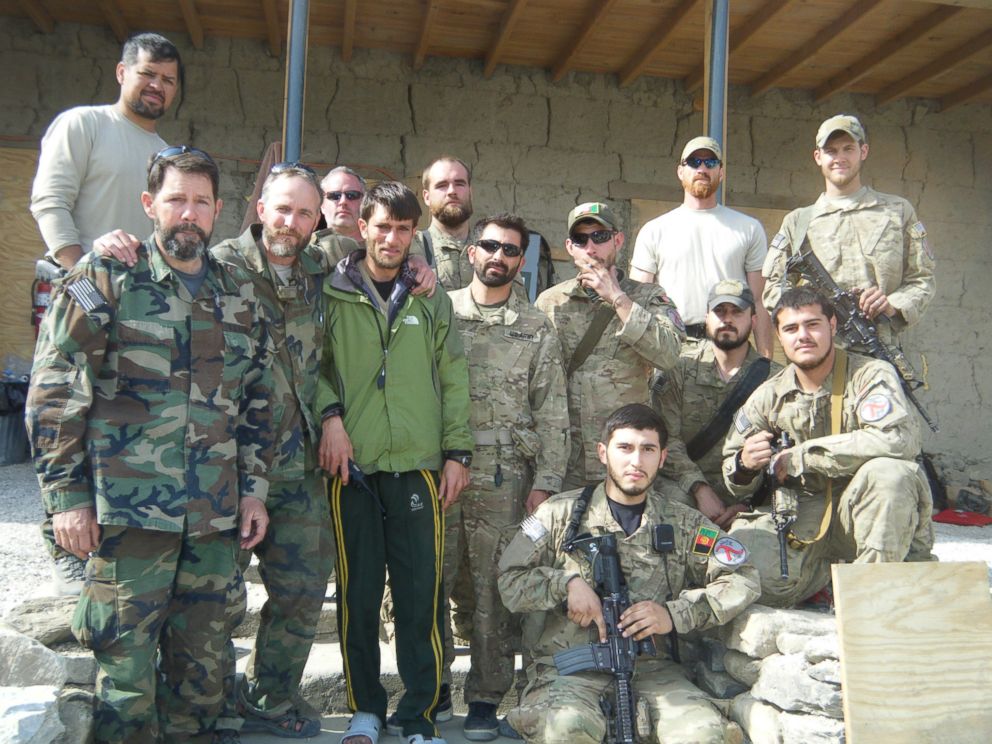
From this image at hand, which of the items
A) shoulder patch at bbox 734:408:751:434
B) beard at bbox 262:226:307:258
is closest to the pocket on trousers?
beard at bbox 262:226:307:258

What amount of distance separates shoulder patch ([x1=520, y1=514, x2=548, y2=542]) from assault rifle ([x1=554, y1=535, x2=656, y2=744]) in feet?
0.33

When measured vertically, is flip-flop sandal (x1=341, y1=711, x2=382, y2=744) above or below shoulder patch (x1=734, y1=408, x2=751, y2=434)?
below

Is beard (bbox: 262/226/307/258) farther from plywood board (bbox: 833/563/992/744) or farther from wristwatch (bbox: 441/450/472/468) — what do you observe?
plywood board (bbox: 833/563/992/744)

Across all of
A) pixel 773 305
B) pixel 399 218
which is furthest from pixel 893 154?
pixel 399 218

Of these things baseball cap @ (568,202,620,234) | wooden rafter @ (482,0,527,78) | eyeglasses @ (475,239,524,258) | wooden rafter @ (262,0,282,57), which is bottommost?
eyeglasses @ (475,239,524,258)

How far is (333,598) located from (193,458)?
1.47 metres

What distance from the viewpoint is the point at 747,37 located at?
6.74 metres

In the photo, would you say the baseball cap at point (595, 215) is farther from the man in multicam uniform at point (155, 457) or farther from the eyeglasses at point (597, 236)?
the man in multicam uniform at point (155, 457)

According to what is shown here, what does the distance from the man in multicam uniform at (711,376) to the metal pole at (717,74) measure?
1122mm

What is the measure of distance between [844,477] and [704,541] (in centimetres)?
68

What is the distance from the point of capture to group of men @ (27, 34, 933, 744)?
2.66m

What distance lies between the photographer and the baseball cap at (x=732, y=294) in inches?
158

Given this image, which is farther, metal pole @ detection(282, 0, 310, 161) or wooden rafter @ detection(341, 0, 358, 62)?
wooden rafter @ detection(341, 0, 358, 62)

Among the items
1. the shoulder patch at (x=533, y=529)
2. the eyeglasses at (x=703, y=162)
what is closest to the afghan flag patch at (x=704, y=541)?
the shoulder patch at (x=533, y=529)
